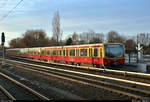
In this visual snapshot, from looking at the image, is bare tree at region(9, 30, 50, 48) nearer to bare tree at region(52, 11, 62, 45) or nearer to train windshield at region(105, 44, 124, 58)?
bare tree at region(52, 11, 62, 45)

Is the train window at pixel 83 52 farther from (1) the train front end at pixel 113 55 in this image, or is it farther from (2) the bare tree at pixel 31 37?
(2) the bare tree at pixel 31 37

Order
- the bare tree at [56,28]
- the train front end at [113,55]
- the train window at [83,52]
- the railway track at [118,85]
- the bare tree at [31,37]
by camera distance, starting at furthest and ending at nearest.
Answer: the bare tree at [31,37], the bare tree at [56,28], the train window at [83,52], the train front end at [113,55], the railway track at [118,85]

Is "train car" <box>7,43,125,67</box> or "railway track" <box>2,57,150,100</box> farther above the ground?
"train car" <box>7,43,125,67</box>

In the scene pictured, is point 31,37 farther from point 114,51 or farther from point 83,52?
point 114,51

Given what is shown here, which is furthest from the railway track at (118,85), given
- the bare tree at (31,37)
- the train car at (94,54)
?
the bare tree at (31,37)

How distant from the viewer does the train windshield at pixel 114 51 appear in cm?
1747

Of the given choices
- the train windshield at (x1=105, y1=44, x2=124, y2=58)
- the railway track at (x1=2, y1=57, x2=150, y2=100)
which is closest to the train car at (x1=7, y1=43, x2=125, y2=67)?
the train windshield at (x1=105, y1=44, x2=124, y2=58)

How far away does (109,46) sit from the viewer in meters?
17.6

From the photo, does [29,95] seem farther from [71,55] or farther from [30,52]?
[30,52]

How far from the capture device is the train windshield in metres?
17.5

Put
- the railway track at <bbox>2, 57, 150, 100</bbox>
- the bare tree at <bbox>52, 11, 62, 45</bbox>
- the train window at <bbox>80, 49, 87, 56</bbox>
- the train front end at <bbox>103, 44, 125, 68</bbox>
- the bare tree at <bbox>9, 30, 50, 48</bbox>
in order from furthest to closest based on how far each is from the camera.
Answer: the bare tree at <bbox>9, 30, 50, 48</bbox>, the bare tree at <bbox>52, 11, 62, 45</bbox>, the train window at <bbox>80, 49, 87, 56</bbox>, the train front end at <bbox>103, 44, 125, 68</bbox>, the railway track at <bbox>2, 57, 150, 100</bbox>

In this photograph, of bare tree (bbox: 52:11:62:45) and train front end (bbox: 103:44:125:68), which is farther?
bare tree (bbox: 52:11:62:45)

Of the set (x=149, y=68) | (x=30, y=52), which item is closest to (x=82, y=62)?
(x=149, y=68)

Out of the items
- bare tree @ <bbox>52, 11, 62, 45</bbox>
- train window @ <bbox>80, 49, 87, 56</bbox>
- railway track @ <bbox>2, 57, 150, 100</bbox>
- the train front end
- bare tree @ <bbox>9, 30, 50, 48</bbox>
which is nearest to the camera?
railway track @ <bbox>2, 57, 150, 100</bbox>
